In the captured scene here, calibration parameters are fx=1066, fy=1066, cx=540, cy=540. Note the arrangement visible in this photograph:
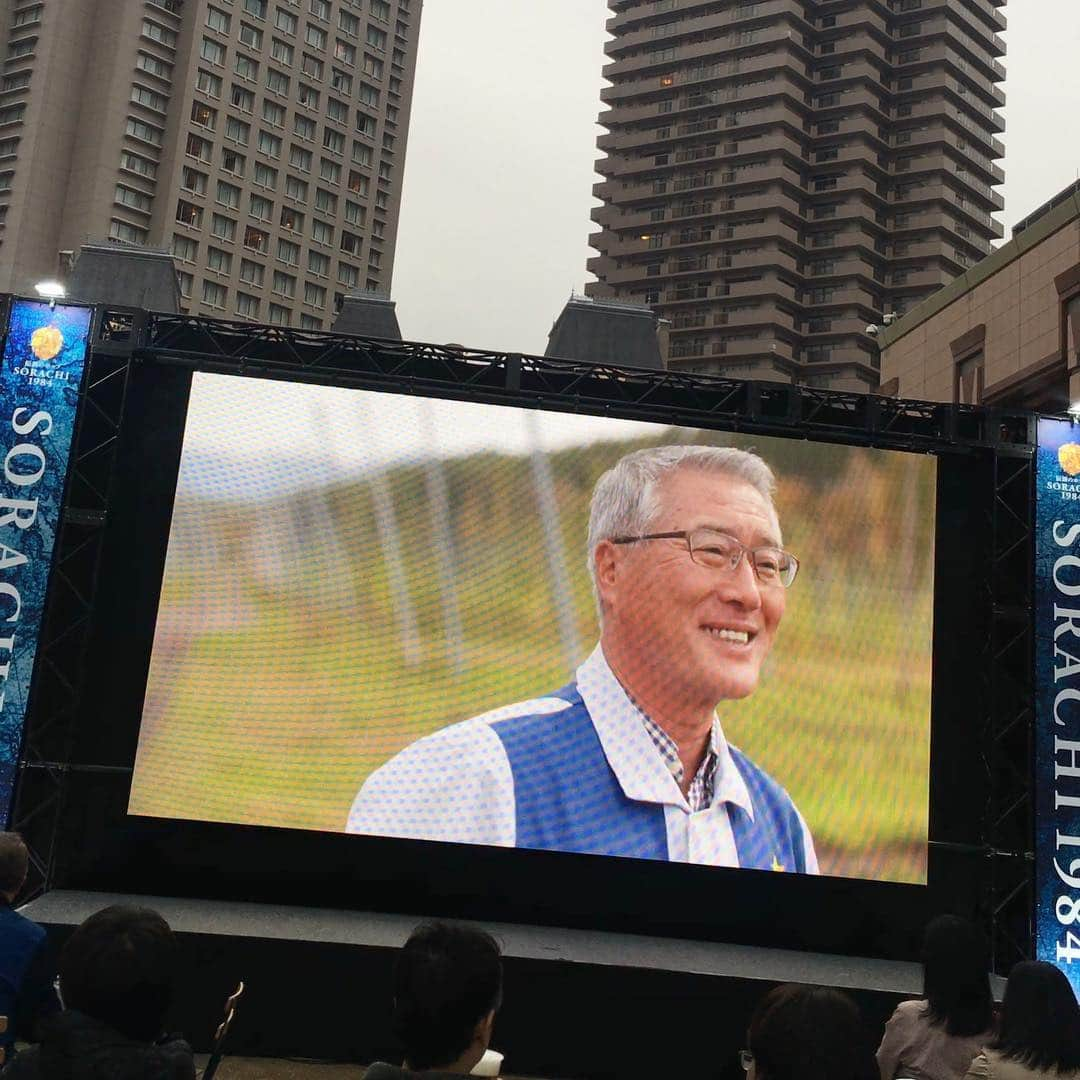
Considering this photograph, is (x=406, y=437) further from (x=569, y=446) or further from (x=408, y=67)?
(x=408, y=67)

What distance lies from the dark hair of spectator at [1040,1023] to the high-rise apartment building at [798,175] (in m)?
53.0

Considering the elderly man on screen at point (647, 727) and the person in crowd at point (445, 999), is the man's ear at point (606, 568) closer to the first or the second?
the elderly man on screen at point (647, 727)

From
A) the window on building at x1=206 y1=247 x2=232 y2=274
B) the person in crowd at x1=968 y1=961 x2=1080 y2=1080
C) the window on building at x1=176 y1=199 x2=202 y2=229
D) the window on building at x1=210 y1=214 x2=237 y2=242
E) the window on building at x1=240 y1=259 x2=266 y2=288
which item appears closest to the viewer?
the person in crowd at x1=968 y1=961 x2=1080 y2=1080

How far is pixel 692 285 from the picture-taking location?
5706cm

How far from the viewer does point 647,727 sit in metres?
9.27

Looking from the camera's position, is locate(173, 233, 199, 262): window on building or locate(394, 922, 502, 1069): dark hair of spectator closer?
locate(394, 922, 502, 1069): dark hair of spectator

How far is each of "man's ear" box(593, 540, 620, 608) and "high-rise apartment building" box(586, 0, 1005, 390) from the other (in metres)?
46.2

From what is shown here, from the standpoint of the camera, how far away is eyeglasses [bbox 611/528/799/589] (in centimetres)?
953

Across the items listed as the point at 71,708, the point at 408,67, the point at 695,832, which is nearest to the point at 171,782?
the point at 71,708

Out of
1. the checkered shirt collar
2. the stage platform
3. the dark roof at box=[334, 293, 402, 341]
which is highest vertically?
the dark roof at box=[334, 293, 402, 341]

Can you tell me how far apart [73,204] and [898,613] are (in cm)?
4464

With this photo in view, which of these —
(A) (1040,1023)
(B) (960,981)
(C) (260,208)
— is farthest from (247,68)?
(A) (1040,1023)

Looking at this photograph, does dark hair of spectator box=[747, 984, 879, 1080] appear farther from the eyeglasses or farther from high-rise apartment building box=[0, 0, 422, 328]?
high-rise apartment building box=[0, 0, 422, 328]

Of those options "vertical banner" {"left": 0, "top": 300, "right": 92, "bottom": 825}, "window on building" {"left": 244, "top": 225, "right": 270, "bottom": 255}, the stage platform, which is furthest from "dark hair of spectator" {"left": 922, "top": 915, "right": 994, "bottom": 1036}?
"window on building" {"left": 244, "top": 225, "right": 270, "bottom": 255}
